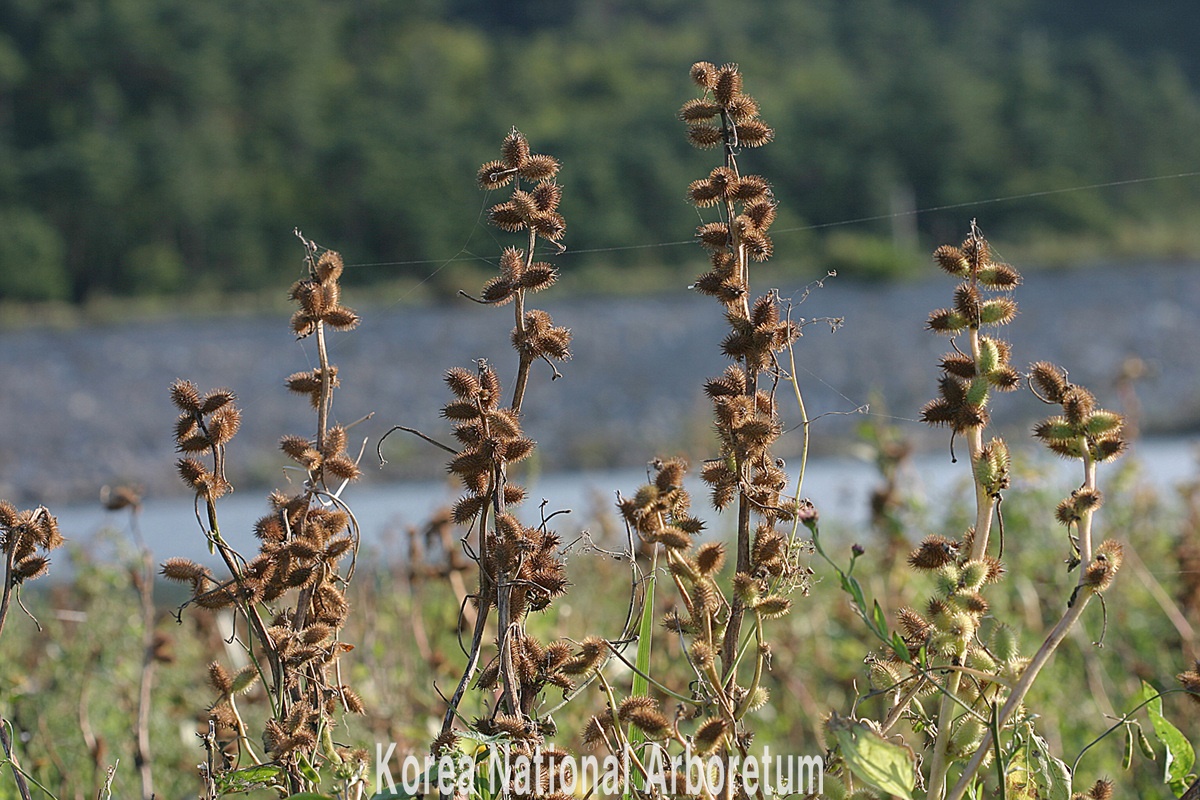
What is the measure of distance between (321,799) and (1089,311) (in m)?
16.3

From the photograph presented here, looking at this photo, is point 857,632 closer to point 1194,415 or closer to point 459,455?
point 459,455

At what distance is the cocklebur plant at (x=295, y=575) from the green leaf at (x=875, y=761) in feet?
0.99

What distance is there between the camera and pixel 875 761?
66cm

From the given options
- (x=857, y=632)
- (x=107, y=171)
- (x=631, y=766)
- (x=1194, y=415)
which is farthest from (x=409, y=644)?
(x=107, y=171)

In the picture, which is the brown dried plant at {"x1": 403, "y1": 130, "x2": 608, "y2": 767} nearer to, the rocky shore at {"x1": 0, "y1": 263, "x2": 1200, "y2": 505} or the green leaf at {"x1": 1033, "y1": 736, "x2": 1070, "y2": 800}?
the green leaf at {"x1": 1033, "y1": 736, "x2": 1070, "y2": 800}

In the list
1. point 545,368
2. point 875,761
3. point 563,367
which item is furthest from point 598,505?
point 563,367

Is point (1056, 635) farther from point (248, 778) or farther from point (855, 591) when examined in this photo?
point (248, 778)

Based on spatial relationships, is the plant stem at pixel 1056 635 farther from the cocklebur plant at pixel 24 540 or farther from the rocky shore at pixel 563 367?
the rocky shore at pixel 563 367

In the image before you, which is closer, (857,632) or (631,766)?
(631,766)

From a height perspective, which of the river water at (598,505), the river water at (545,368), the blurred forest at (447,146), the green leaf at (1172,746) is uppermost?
the blurred forest at (447,146)

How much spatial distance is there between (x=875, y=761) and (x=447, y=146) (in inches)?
901

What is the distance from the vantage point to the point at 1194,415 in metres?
12.4

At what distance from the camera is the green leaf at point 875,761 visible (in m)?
0.65

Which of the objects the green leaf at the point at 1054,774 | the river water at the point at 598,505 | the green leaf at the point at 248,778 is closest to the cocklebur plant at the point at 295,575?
the green leaf at the point at 248,778
